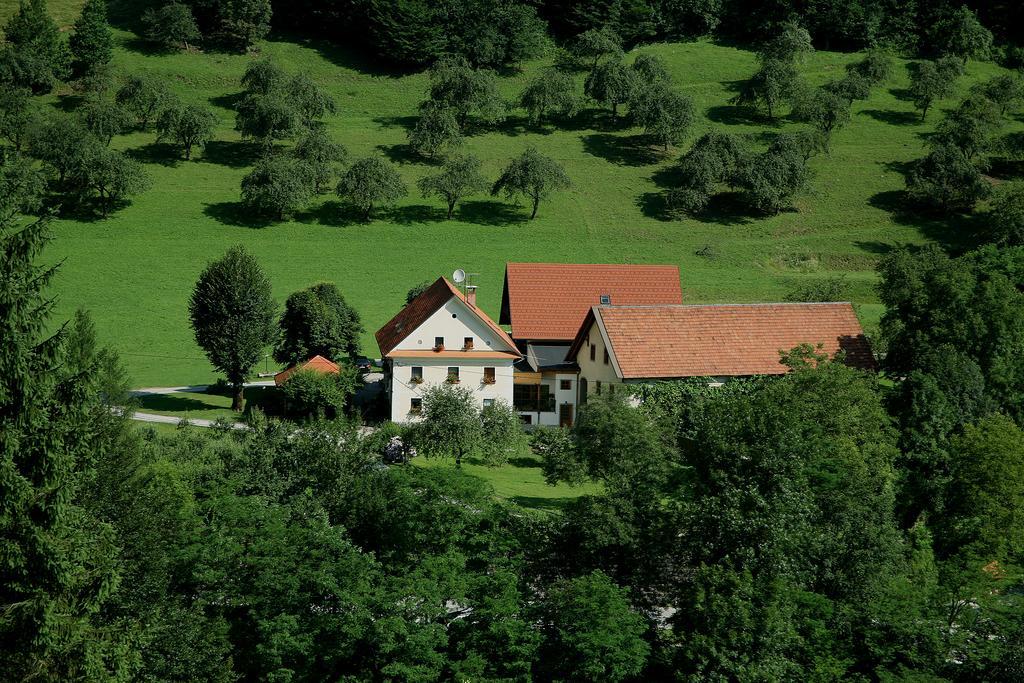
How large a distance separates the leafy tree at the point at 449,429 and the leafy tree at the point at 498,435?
2.11 feet

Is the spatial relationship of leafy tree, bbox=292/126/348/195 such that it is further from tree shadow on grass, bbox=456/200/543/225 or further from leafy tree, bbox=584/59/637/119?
leafy tree, bbox=584/59/637/119

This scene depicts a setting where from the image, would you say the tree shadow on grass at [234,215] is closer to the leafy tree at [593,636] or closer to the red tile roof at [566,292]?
the red tile roof at [566,292]

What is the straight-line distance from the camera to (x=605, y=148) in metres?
110

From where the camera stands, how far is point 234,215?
304ft

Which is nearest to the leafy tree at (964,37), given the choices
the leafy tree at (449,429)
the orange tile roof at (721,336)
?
the orange tile roof at (721,336)

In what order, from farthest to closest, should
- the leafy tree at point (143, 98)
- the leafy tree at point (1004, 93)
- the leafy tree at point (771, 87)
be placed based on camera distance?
the leafy tree at point (1004, 93) → the leafy tree at point (771, 87) → the leafy tree at point (143, 98)

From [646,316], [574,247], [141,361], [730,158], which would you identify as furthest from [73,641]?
[730,158]

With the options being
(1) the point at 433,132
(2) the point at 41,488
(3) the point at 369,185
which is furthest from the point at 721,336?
(1) the point at 433,132

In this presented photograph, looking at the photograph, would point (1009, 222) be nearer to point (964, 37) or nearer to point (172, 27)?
point (964, 37)

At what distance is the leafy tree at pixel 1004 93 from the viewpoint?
116m

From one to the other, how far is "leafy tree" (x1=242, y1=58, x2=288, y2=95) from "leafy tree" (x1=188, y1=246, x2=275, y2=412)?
50.8m

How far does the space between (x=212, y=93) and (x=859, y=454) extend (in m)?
87.4

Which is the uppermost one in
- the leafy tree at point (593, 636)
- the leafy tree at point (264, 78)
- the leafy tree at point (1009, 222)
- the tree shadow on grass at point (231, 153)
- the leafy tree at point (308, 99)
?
the leafy tree at point (264, 78)

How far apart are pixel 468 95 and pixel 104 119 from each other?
3097 centimetres
